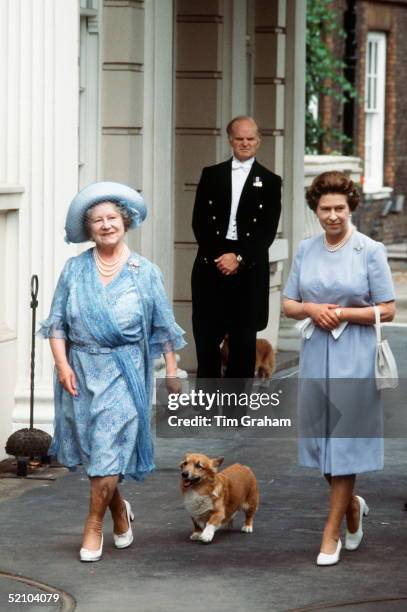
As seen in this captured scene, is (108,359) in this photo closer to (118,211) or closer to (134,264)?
(134,264)

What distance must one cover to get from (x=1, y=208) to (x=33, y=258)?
0.45 metres

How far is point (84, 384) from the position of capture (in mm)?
8164

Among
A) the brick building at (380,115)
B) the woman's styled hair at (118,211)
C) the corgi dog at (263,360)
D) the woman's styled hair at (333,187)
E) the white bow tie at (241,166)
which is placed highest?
the brick building at (380,115)

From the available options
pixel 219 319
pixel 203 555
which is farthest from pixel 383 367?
pixel 219 319

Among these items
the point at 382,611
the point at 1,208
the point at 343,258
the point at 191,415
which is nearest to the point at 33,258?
the point at 1,208

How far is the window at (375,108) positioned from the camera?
33.8 metres

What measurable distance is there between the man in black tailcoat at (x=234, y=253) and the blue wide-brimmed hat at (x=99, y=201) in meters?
3.80

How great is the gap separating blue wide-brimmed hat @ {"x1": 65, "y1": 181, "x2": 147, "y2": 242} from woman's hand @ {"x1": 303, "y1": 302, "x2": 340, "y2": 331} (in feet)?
2.97

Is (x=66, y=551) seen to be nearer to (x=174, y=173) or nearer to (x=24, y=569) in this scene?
(x=24, y=569)

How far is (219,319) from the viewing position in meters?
12.2

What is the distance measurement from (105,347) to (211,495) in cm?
91

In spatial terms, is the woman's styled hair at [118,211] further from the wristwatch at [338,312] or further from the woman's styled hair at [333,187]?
the wristwatch at [338,312]

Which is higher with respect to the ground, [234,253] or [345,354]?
[234,253]

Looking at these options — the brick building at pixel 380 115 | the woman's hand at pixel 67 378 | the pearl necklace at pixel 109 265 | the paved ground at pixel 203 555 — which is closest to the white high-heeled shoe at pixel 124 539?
the paved ground at pixel 203 555
